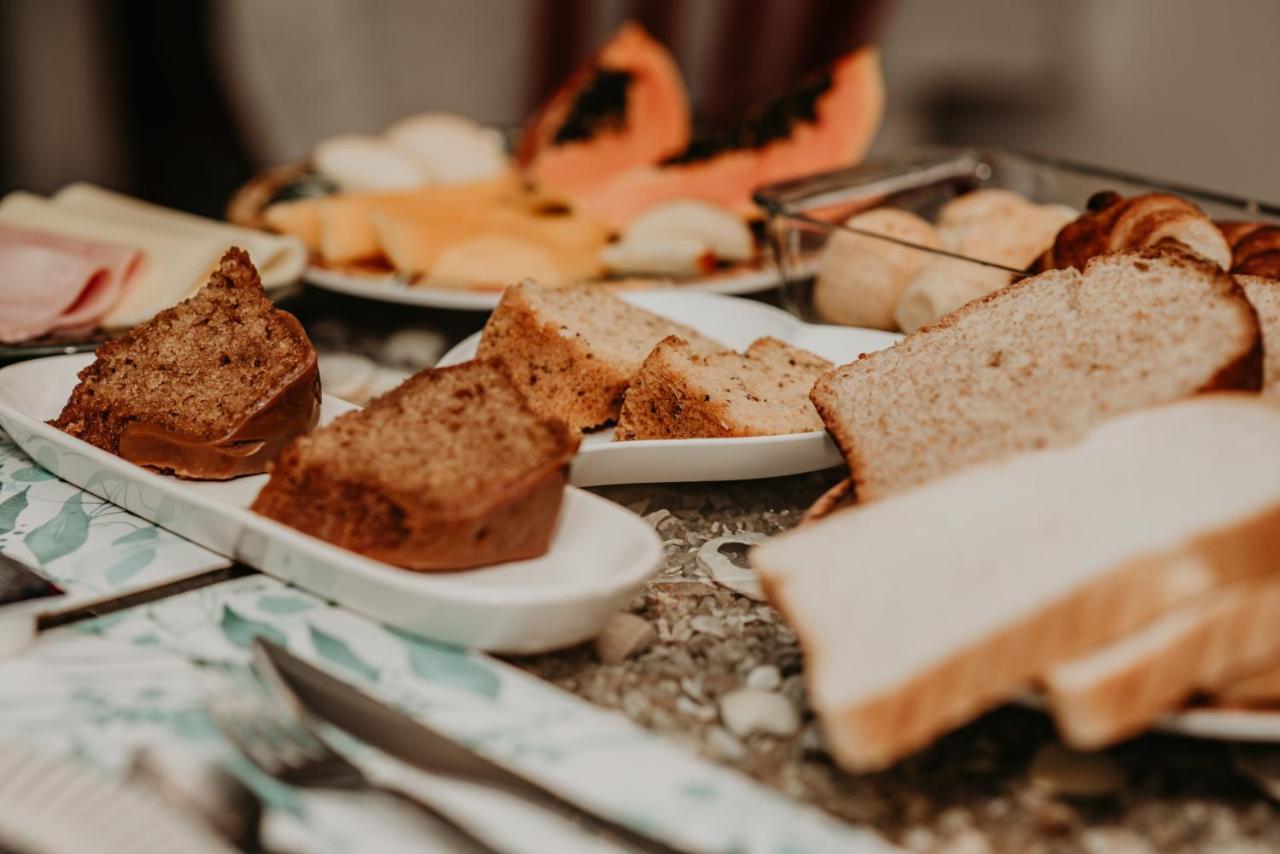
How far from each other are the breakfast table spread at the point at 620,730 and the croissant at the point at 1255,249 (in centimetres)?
84

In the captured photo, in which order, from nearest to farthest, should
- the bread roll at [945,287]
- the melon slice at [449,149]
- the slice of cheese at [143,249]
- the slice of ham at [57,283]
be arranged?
the bread roll at [945,287] < the slice of ham at [57,283] < the slice of cheese at [143,249] < the melon slice at [449,149]

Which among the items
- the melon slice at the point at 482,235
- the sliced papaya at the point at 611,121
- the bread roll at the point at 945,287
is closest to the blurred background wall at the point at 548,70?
the sliced papaya at the point at 611,121

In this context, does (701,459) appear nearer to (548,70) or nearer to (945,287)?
(945,287)

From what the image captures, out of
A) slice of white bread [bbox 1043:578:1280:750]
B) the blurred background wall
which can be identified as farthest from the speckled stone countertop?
the blurred background wall

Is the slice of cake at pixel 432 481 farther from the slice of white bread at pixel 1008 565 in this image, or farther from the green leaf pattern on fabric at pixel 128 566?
the slice of white bread at pixel 1008 565

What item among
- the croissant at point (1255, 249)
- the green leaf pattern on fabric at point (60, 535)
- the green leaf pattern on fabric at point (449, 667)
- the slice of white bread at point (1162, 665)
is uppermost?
the croissant at point (1255, 249)

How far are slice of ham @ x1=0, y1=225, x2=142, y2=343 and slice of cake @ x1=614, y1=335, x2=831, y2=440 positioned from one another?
98cm

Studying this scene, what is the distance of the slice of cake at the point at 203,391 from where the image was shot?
1460 millimetres

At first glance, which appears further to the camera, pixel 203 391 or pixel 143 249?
pixel 143 249

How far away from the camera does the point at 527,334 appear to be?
1751mm

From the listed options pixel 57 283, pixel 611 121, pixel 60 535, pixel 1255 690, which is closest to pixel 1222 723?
pixel 1255 690

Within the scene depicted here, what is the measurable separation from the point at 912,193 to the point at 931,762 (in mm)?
1606

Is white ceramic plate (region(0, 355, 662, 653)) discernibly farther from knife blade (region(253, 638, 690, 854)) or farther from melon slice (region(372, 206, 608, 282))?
melon slice (region(372, 206, 608, 282))

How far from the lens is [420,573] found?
126cm
